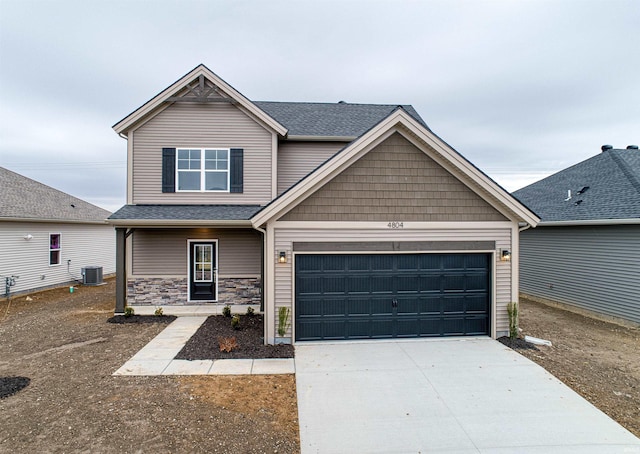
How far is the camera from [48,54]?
14.7 meters

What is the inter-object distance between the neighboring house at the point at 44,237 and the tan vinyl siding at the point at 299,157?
7.05m

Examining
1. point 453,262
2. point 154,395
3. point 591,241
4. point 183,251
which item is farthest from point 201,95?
point 591,241

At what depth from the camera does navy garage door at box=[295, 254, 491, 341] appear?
7312mm

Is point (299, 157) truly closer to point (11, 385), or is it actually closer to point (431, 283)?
point (431, 283)

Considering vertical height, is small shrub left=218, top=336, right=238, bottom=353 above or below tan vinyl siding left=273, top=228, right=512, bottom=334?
below

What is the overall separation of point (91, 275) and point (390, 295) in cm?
1562

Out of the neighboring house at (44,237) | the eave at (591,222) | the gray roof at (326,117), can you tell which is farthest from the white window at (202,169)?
the eave at (591,222)

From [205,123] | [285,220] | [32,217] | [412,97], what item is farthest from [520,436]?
[412,97]

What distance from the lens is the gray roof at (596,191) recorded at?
988 cm

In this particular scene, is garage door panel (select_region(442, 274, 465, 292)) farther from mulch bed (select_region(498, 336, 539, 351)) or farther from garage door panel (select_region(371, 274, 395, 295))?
mulch bed (select_region(498, 336, 539, 351))

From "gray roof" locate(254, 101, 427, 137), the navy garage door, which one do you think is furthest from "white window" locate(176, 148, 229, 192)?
the navy garage door

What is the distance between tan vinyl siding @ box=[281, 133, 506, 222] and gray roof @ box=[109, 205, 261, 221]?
3.40 meters

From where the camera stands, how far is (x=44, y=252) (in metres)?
14.0

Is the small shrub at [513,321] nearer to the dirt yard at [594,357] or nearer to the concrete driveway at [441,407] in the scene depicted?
the dirt yard at [594,357]
